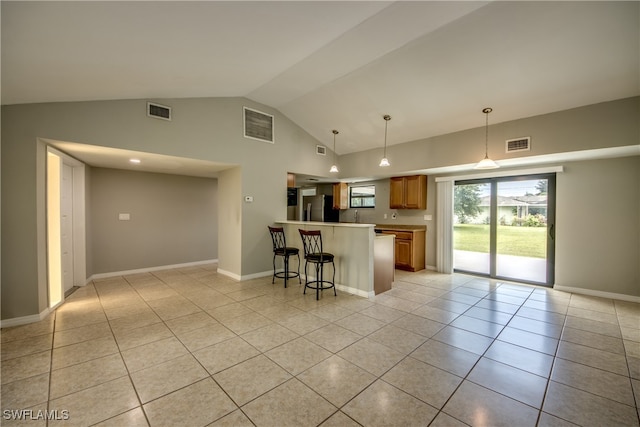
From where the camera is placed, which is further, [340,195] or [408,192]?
[340,195]

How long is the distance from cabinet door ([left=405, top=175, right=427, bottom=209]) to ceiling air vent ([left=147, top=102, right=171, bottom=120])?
16.6 feet

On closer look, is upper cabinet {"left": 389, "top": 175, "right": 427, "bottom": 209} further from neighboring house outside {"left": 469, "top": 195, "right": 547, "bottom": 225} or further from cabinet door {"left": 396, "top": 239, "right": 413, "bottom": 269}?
neighboring house outside {"left": 469, "top": 195, "right": 547, "bottom": 225}

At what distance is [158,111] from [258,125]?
1761 millimetres

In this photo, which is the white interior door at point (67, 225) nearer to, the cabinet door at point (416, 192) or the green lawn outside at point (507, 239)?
the cabinet door at point (416, 192)

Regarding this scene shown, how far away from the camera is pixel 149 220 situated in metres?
5.73

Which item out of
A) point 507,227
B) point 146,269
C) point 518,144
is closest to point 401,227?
point 507,227

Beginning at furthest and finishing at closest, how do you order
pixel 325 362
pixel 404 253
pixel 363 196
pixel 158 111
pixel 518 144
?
pixel 363 196
pixel 404 253
pixel 518 144
pixel 158 111
pixel 325 362

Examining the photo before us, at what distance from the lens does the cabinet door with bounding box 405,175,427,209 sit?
19.8 ft

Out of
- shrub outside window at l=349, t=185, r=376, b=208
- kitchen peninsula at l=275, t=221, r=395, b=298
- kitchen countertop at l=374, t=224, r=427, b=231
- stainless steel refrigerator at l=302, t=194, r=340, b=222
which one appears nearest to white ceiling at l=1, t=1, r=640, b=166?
kitchen peninsula at l=275, t=221, r=395, b=298

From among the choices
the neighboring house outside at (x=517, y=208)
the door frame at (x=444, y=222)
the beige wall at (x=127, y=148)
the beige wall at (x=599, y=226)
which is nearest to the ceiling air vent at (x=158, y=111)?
the beige wall at (x=127, y=148)

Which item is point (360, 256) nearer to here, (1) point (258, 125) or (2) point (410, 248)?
(2) point (410, 248)

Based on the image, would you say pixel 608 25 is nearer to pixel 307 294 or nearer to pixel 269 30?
pixel 269 30

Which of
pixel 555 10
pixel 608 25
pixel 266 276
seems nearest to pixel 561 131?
pixel 608 25

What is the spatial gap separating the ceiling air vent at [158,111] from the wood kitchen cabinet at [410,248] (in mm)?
4992
